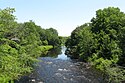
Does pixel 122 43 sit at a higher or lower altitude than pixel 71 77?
higher

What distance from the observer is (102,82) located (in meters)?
47.3

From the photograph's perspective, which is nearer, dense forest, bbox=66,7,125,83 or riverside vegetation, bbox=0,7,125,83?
riverside vegetation, bbox=0,7,125,83

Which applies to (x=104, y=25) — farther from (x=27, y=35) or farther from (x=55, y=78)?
(x=55, y=78)

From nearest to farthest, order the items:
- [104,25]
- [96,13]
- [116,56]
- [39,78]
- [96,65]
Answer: [39,78]
[116,56]
[96,65]
[104,25]
[96,13]

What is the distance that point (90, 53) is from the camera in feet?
247

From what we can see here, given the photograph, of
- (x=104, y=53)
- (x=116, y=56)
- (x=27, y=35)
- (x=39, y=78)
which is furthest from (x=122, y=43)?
(x=27, y=35)

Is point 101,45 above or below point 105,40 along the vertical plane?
below

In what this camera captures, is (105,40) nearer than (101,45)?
Yes

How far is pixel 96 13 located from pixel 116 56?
23341 mm

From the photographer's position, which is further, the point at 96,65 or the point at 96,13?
the point at 96,13

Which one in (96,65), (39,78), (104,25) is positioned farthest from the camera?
(104,25)

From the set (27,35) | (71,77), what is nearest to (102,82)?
(71,77)

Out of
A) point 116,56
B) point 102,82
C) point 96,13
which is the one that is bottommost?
point 102,82

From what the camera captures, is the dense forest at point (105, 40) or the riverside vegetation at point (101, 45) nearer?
the riverside vegetation at point (101, 45)
